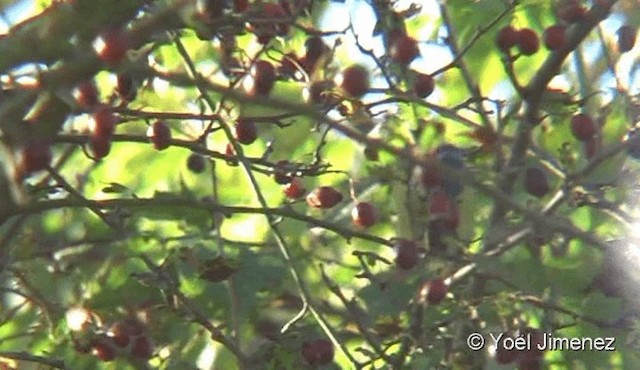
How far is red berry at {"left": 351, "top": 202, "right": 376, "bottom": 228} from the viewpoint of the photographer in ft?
6.44

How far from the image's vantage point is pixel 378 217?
208cm

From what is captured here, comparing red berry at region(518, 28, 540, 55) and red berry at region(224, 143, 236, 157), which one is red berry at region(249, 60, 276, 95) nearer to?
red berry at region(224, 143, 236, 157)

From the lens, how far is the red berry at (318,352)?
194 cm

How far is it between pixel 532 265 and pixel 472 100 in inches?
10.7

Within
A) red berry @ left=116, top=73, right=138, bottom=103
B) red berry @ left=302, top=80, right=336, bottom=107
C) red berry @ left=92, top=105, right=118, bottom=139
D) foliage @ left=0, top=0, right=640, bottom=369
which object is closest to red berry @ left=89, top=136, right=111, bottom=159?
red berry @ left=92, top=105, right=118, bottom=139

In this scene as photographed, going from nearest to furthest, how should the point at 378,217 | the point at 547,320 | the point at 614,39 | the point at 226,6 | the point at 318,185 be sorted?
the point at 226,6
the point at 547,320
the point at 378,217
the point at 318,185
the point at 614,39

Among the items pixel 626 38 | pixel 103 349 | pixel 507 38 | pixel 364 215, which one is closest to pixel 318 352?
pixel 364 215

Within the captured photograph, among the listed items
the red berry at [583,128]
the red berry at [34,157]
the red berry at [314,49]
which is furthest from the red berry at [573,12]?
the red berry at [34,157]

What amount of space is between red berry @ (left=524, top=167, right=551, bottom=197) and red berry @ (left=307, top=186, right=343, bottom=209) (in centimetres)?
28

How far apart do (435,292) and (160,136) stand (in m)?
0.44

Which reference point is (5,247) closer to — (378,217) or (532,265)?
(378,217)

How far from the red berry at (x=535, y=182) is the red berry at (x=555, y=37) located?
0.20 metres

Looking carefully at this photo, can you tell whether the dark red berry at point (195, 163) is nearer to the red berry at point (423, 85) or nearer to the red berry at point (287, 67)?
the red berry at point (287, 67)

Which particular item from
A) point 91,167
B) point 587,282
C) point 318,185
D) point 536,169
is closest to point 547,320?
point 587,282
